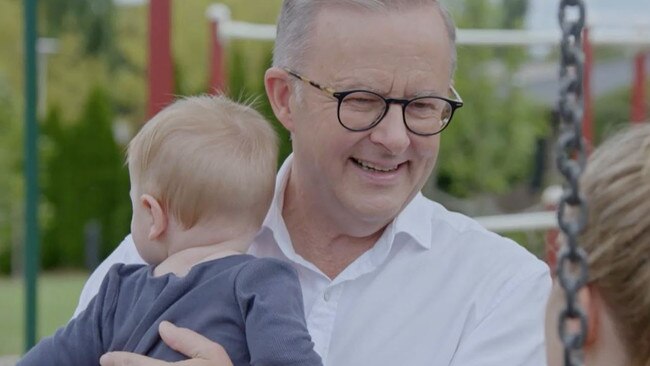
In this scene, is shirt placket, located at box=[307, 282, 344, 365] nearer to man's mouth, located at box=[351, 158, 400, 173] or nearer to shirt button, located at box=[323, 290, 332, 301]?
shirt button, located at box=[323, 290, 332, 301]

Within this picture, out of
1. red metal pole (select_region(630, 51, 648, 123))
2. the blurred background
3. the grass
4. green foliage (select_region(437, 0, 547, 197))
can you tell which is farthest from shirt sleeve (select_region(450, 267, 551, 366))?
green foliage (select_region(437, 0, 547, 197))

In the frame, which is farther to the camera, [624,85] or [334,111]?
[624,85]

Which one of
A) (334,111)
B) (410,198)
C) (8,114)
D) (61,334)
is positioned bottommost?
(8,114)

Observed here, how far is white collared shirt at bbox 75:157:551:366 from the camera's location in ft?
7.86

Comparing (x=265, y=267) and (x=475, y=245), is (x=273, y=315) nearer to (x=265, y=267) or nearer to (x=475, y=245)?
(x=265, y=267)

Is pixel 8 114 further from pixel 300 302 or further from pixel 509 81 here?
pixel 300 302

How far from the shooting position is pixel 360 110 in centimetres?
243

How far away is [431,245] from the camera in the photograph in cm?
252

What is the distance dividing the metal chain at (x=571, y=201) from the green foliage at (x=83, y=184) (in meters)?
24.8

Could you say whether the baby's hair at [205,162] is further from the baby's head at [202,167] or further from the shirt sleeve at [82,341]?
the shirt sleeve at [82,341]

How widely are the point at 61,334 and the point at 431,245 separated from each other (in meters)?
0.77

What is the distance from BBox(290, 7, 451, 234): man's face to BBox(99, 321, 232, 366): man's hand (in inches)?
18.7

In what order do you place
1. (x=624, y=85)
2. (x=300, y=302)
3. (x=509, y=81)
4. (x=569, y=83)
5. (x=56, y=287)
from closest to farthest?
(x=569, y=83), (x=300, y=302), (x=56, y=287), (x=509, y=81), (x=624, y=85)

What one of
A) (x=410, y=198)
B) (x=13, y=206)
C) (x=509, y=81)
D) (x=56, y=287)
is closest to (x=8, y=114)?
(x=13, y=206)
